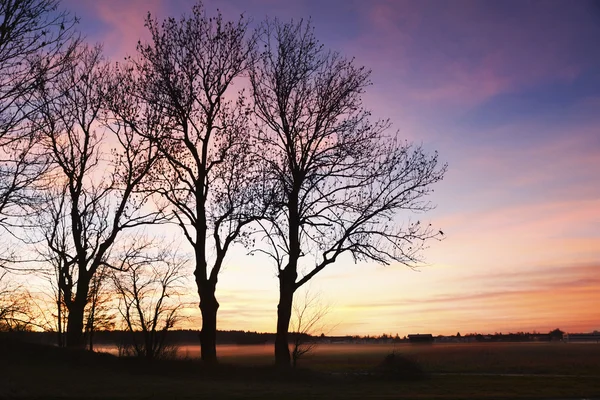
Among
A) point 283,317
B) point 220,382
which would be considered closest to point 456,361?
point 283,317

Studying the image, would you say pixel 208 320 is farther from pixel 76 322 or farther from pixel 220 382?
pixel 76 322

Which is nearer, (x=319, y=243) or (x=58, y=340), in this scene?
(x=319, y=243)

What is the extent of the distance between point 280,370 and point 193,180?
1162 centimetres

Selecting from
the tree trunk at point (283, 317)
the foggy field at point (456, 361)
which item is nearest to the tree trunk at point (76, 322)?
the foggy field at point (456, 361)

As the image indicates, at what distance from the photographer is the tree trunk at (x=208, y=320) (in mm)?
31453

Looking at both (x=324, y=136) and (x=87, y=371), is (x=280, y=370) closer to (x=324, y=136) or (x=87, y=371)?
(x=87, y=371)

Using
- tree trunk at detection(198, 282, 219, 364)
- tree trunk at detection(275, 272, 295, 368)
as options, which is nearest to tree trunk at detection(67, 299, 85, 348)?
tree trunk at detection(198, 282, 219, 364)

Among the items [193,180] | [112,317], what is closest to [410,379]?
[193,180]

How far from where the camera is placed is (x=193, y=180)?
108 feet

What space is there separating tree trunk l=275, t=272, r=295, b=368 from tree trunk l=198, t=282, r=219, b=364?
12.0 feet

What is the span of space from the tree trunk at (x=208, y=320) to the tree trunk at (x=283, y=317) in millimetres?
3664

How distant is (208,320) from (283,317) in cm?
432

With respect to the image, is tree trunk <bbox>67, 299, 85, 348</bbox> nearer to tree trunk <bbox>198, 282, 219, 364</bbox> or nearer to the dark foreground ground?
the dark foreground ground

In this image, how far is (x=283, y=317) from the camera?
32.9 m
